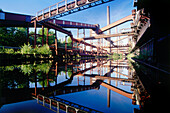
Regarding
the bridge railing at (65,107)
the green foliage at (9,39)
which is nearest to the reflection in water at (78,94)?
the bridge railing at (65,107)

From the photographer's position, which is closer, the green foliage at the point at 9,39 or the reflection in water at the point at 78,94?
the reflection in water at the point at 78,94

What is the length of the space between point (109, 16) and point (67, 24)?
88.9 ft

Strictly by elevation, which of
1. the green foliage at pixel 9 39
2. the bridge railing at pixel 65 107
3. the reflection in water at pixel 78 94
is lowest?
the reflection in water at pixel 78 94

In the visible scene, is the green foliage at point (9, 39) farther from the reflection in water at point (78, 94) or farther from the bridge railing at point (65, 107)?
the bridge railing at point (65, 107)

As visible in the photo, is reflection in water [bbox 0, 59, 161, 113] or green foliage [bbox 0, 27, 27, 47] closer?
reflection in water [bbox 0, 59, 161, 113]

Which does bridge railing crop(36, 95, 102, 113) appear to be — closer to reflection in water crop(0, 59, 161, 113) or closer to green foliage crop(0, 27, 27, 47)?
reflection in water crop(0, 59, 161, 113)

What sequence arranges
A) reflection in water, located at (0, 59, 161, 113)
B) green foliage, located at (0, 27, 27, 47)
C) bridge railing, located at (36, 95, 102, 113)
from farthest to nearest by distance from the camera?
green foliage, located at (0, 27, 27, 47), reflection in water, located at (0, 59, 161, 113), bridge railing, located at (36, 95, 102, 113)

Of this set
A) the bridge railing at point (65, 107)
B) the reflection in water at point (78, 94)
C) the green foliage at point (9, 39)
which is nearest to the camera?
the bridge railing at point (65, 107)

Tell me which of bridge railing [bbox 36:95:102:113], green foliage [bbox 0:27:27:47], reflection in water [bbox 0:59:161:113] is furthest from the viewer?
green foliage [bbox 0:27:27:47]

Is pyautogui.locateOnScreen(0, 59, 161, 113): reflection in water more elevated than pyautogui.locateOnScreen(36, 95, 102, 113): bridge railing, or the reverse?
pyautogui.locateOnScreen(36, 95, 102, 113): bridge railing

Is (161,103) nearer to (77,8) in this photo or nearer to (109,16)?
(77,8)

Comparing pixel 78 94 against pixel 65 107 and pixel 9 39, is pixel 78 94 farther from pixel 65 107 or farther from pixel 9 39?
pixel 9 39

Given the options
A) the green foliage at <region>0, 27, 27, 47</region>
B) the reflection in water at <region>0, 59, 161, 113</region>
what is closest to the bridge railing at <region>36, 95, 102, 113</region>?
the reflection in water at <region>0, 59, 161, 113</region>

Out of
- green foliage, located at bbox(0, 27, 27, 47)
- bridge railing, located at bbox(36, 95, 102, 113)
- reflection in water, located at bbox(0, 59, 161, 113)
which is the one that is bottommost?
reflection in water, located at bbox(0, 59, 161, 113)
